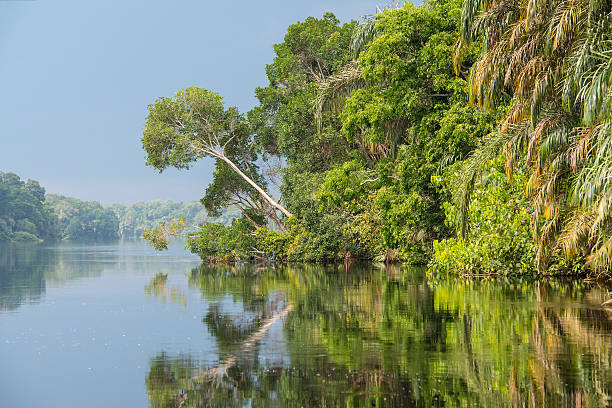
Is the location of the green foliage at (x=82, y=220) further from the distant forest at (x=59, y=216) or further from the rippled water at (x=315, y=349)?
the rippled water at (x=315, y=349)

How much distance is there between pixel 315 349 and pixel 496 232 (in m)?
11.5

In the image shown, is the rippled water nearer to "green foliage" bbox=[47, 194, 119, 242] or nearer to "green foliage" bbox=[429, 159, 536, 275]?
"green foliage" bbox=[429, 159, 536, 275]

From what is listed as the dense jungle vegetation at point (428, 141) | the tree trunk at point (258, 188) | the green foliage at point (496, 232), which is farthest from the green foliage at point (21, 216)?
the green foliage at point (496, 232)

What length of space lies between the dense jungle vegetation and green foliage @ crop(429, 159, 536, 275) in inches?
2.0

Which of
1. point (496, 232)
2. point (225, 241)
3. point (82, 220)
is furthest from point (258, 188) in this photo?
point (82, 220)

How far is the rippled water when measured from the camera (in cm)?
606

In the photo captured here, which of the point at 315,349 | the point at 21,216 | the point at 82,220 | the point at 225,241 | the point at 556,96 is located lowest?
the point at 315,349

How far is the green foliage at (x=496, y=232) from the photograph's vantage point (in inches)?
710

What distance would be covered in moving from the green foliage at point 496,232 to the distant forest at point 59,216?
59.5m

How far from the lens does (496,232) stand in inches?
731

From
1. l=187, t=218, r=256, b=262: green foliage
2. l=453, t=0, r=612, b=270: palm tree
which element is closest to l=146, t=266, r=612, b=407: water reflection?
l=453, t=0, r=612, b=270: palm tree

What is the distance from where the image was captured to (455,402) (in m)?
5.66

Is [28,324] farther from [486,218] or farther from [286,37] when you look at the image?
[286,37]

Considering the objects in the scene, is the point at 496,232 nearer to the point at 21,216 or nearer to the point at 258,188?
the point at 258,188
